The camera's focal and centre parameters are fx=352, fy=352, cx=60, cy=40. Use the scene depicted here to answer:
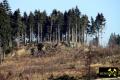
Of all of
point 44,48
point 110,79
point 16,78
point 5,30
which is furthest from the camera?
point 44,48

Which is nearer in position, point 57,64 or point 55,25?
point 57,64

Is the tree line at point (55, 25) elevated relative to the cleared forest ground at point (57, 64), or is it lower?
elevated

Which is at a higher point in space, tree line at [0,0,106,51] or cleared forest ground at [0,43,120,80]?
tree line at [0,0,106,51]

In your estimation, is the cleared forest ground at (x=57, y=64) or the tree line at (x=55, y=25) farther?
the tree line at (x=55, y=25)

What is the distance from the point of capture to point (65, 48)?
9275 cm

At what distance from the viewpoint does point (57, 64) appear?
5881 cm

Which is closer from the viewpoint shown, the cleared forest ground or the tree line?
the cleared forest ground

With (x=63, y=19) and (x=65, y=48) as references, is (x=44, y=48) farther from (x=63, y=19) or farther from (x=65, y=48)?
(x=63, y=19)

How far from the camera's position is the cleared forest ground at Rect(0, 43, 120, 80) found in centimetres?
3681

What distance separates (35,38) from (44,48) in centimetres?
2995

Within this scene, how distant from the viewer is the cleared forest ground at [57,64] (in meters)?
36.8

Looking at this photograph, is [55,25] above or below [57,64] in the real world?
above

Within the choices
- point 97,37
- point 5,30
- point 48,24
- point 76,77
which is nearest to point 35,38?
point 48,24

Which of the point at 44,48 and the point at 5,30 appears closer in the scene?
the point at 5,30
